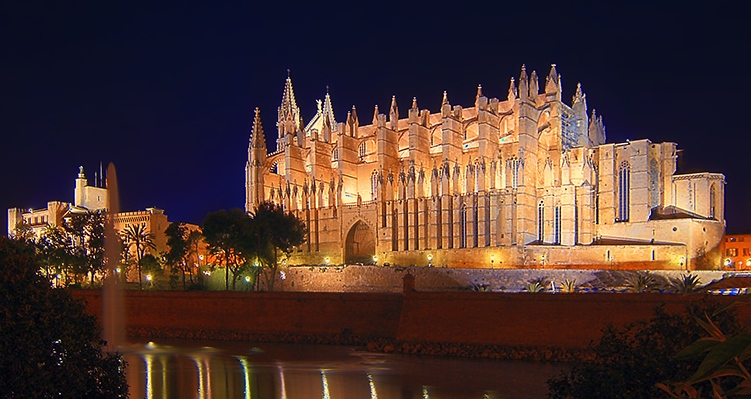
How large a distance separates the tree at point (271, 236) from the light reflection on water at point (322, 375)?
15.3 metres

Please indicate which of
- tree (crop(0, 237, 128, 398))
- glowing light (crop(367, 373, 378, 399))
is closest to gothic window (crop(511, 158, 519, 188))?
glowing light (crop(367, 373, 378, 399))

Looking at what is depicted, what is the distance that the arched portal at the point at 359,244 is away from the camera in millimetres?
57906

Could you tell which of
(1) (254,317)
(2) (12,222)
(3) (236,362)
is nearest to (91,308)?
(1) (254,317)

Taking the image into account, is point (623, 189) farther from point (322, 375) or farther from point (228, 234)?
point (322, 375)

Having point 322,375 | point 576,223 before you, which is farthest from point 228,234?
point 322,375

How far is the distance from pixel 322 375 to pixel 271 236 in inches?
908

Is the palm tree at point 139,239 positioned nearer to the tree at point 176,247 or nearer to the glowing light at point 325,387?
the tree at point 176,247

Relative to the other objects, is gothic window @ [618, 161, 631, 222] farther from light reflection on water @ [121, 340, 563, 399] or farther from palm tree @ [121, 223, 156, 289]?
palm tree @ [121, 223, 156, 289]

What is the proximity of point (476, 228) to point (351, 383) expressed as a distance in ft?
91.6

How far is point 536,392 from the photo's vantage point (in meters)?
22.2

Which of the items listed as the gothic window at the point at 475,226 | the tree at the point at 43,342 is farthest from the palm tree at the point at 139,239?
the tree at the point at 43,342

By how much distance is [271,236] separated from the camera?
48312 millimetres

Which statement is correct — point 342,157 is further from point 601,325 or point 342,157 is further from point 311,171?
point 601,325

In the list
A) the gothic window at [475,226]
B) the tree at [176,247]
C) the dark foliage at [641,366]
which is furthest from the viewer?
the gothic window at [475,226]
